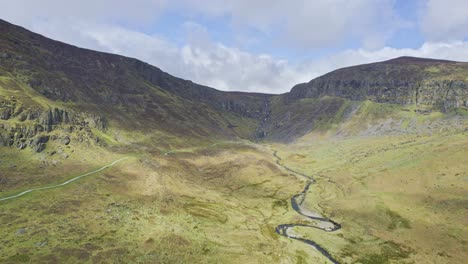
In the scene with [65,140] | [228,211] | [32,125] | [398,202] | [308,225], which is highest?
[32,125]

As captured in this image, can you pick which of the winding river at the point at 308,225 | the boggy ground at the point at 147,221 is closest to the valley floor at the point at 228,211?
the boggy ground at the point at 147,221

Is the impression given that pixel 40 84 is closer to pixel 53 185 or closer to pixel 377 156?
pixel 53 185

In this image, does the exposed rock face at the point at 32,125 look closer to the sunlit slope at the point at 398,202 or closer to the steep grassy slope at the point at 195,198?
the steep grassy slope at the point at 195,198

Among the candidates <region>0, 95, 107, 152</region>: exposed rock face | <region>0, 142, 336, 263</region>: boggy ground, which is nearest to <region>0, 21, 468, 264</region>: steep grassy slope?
<region>0, 142, 336, 263</region>: boggy ground

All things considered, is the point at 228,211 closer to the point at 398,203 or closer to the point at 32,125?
the point at 398,203

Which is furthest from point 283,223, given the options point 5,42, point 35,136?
point 5,42

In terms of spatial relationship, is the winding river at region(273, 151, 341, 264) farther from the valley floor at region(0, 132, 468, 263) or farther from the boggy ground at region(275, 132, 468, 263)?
the boggy ground at region(275, 132, 468, 263)

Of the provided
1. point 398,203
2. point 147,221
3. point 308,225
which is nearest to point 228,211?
point 308,225

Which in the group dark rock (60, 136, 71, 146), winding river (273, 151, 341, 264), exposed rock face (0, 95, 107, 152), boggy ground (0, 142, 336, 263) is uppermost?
exposed rock face (0, 95, 107, 152)
